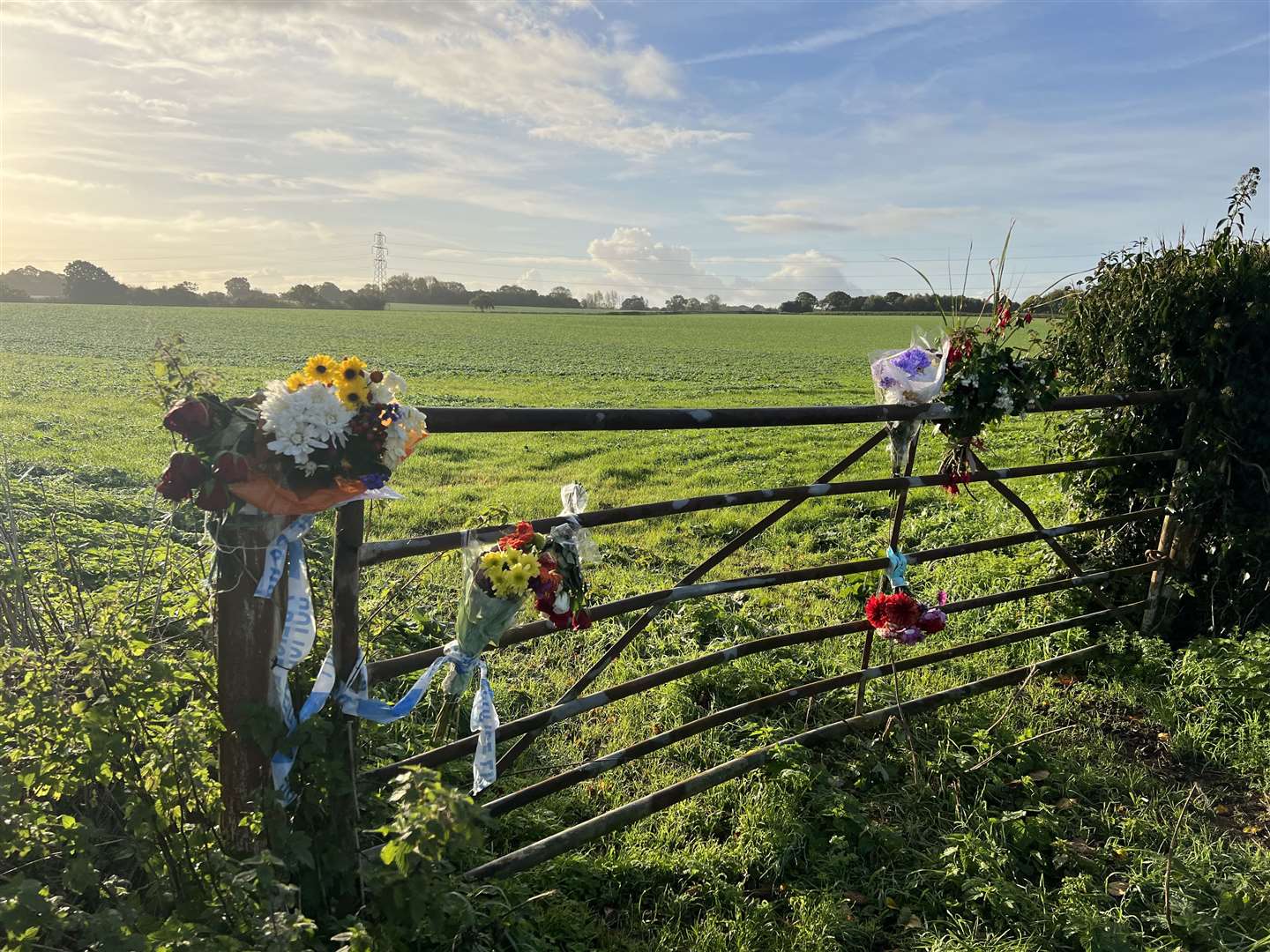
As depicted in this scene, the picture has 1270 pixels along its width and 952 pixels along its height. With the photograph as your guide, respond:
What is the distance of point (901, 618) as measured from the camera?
325 centimetres

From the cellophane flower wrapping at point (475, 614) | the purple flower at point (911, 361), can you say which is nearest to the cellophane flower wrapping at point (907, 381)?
the purple flower at point (911, 361)

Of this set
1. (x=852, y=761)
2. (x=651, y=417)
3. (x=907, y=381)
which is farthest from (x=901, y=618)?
(x=651, y=417)

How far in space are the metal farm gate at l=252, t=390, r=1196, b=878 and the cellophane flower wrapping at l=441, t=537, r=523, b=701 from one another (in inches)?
4.1

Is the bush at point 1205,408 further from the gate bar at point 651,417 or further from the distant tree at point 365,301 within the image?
the distant tree at point 365,301

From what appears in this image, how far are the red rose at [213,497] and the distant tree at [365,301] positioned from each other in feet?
266

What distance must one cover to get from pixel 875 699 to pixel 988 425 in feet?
5.04

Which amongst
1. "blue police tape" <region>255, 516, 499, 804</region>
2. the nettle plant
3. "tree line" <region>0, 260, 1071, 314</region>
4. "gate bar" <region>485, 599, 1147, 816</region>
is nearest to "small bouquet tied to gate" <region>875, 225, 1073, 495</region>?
the nettle plant

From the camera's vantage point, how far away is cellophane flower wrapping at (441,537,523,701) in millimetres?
2111

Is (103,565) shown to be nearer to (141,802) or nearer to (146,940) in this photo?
(141,802)

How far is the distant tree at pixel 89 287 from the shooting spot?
70.4 metres

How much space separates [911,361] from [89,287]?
86262 mm

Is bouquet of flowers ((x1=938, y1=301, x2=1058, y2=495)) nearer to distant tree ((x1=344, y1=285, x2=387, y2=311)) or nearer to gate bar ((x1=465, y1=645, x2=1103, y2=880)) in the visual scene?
gate bar ((x1=465, y1=645, x2=1103, y2=880))

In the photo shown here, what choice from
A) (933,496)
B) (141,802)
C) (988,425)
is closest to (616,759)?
(141,802)

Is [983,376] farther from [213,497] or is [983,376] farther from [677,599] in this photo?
[213,497]
